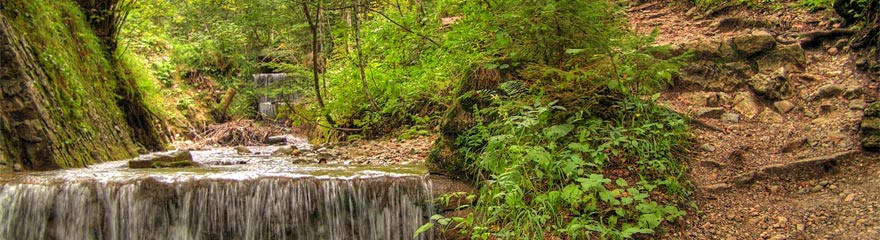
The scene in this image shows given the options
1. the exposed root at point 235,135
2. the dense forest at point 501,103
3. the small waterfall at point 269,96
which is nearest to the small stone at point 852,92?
the dense forest at point 501,103

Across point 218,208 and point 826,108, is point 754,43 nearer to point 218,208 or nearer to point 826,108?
point 826,108

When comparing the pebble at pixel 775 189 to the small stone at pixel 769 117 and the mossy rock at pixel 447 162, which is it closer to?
the small stone at pixel 769 117

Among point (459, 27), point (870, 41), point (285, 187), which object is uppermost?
point (459, 27)

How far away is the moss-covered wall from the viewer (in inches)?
204

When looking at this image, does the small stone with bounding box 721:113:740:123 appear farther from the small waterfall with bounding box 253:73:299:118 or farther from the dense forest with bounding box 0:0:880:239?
the small waterfall with bounding box 253:73:299:118

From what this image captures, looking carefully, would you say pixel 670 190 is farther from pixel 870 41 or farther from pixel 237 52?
pixel 237 52

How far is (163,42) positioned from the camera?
14.6 meters

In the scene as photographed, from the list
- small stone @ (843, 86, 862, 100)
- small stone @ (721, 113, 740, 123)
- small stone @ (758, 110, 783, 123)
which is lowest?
small stone @ (758, 110, 783, 123)

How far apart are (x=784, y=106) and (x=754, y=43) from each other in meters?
1.27

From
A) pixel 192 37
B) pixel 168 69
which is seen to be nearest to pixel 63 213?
pixel 168 69

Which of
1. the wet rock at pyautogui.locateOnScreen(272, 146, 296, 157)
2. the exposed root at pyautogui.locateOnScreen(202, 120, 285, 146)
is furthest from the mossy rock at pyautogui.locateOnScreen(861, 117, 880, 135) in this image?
the exposed root at pyautogui.locateOnScreen(202, 120, 285, 146)

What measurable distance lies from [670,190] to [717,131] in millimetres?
1640

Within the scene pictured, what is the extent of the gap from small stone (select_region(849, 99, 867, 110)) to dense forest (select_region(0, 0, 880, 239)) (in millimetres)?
670

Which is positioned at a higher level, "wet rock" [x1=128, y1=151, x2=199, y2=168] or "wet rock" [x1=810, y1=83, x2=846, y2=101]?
"wet rock" [x1=128, y1=151, x2=199, y2=168]
